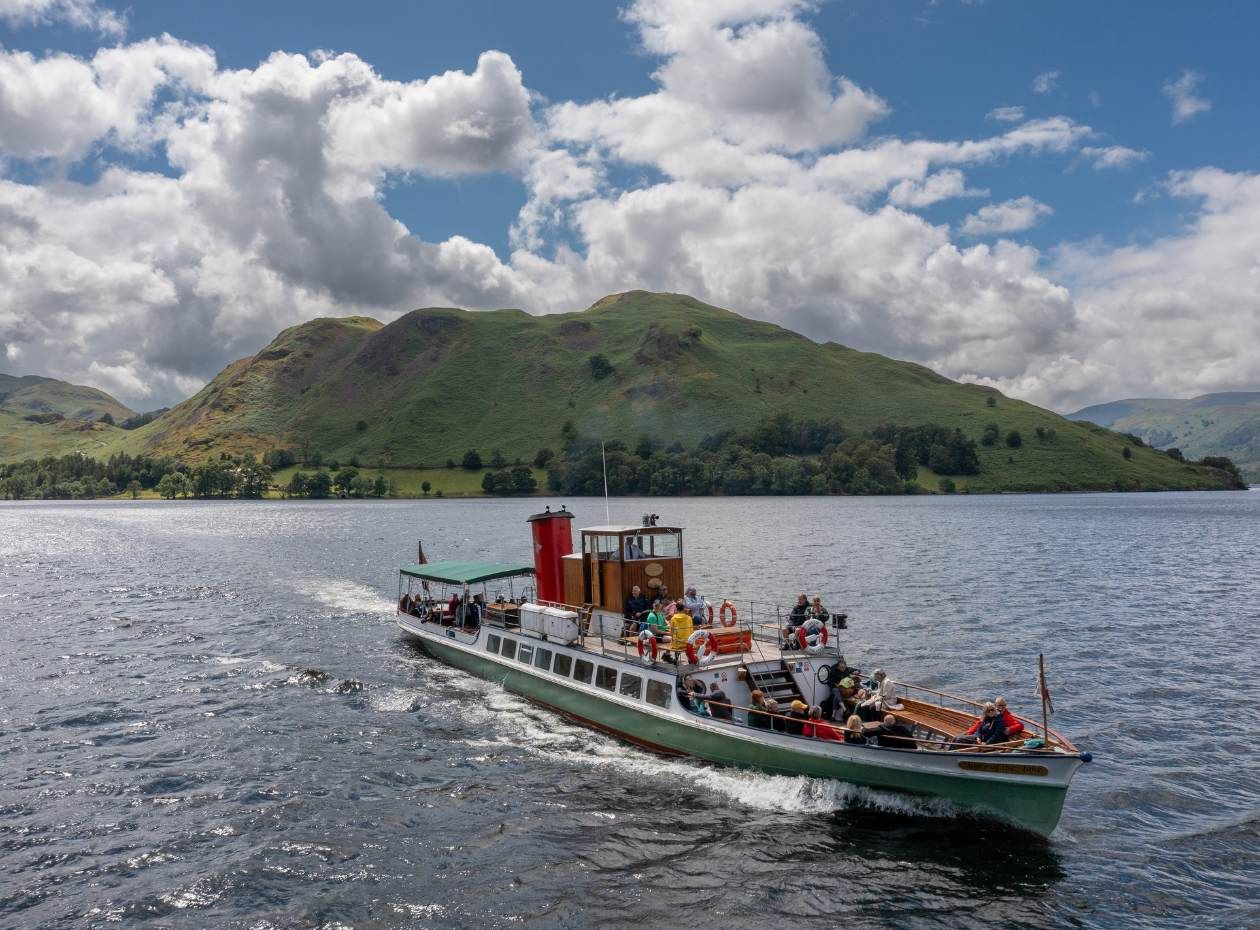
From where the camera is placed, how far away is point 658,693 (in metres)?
31.2

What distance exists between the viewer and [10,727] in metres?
36.1

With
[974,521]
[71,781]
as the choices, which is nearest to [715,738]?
[71,781]

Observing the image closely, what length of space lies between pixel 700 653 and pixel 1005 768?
11.0 metres

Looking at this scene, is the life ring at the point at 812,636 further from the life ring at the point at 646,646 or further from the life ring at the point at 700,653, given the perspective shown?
the life ring at the point at 646,646

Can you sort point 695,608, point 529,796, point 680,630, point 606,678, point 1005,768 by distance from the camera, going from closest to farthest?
point 1005,768 < point 529,796 < point 680,630 < point 606,678 < point 695,608

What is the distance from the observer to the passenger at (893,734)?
2598 cm

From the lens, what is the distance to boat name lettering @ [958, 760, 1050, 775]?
23.3m

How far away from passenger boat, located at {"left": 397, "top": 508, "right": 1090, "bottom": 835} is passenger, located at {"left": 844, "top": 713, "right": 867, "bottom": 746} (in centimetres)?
39

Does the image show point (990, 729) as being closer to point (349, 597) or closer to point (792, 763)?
point (792, 763)

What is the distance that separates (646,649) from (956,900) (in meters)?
14.3

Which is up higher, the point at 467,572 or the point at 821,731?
the point at 467,572

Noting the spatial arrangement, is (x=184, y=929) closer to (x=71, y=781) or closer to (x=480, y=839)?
(x=480, y=839)

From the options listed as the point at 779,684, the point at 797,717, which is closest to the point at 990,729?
the point at 797,717

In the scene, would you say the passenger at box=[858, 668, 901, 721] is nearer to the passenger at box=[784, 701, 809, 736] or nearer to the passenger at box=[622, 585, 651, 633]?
the passenger at box=[784, 701, 809, 736]
